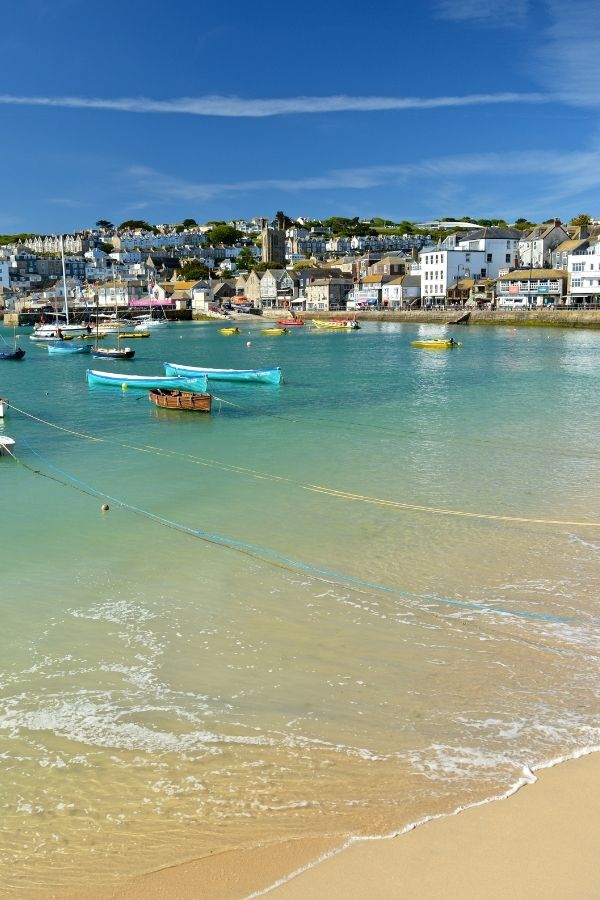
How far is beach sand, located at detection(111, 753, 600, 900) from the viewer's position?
4.29 meters

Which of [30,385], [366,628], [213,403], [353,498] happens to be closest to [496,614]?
[366,628]

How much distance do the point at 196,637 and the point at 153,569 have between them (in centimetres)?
266

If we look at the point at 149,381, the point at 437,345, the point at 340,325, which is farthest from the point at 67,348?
the point at 340,325

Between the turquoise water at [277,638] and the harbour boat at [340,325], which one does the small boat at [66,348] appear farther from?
the turquoise water at [277,638]

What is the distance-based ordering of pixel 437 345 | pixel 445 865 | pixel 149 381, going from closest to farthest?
pixel 445 865 < pixel 149 381 < pixel 437 345

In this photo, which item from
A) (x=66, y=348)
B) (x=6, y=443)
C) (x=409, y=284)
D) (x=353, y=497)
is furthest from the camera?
(x=409, y=284)

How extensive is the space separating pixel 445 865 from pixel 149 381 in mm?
30364

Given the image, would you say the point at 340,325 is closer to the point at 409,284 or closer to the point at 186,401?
the point at 409,284

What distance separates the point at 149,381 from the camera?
109ft

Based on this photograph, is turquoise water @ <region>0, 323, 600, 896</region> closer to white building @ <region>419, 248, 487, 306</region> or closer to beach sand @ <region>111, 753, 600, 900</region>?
beach sand @ <region>111, 753, 600, 900</region>

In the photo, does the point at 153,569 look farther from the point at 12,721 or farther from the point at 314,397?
the point at 314,397

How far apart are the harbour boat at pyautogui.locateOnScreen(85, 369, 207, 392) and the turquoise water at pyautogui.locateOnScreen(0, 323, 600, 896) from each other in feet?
34.6

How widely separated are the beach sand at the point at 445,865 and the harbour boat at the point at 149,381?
2634 cm

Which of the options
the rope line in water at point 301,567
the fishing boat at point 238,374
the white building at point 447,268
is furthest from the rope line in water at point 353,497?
the white building at point 447,268
